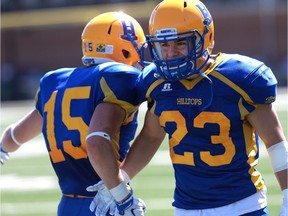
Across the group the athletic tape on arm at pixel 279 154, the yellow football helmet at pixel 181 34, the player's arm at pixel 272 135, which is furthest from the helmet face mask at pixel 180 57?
the athletic tape on arm at pixel 279 154

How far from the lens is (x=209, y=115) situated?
321cm

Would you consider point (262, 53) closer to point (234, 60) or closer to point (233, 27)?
point (233, 27)

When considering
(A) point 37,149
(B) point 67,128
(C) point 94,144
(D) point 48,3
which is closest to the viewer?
(C) point 94,144

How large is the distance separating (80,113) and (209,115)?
2.30 feet

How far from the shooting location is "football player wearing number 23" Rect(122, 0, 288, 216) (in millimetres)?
3152

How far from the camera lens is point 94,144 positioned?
3324 millimetres

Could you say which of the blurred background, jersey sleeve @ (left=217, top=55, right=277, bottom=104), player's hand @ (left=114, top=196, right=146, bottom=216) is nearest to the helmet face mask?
jersey sleeve @ (left=217, top=55, right=277, bottom=104)

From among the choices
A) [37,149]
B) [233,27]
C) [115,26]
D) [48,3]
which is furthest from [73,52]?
[115,26]

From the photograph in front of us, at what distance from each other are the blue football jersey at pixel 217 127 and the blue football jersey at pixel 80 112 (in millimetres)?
241

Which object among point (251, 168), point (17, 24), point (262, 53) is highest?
point (251, 168)

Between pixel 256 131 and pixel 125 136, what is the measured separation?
757 millimetres

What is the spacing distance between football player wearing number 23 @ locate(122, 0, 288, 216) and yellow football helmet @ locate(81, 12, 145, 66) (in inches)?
18.3

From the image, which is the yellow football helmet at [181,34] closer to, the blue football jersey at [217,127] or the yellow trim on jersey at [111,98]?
the blue football jersey at [217,127]

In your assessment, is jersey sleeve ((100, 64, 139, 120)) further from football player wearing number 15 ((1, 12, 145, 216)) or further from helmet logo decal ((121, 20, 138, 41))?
helmet logo decal ((121, 20, 138, 41))
